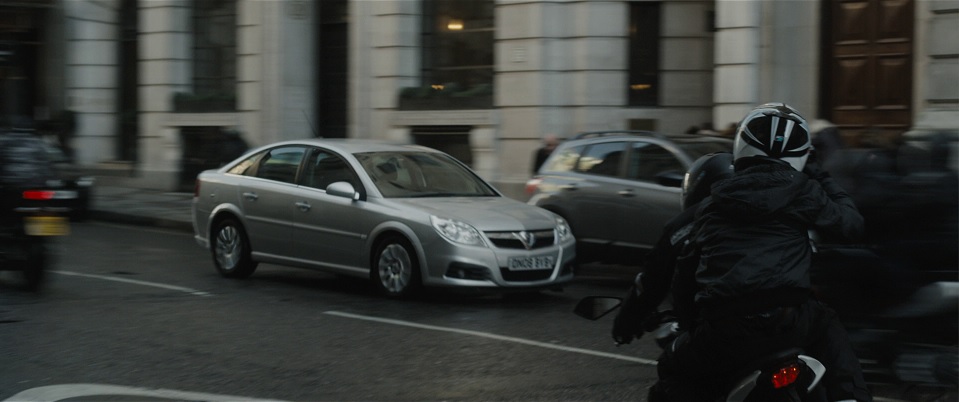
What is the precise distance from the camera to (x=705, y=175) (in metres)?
4.88

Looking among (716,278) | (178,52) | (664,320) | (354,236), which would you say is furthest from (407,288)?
(178,52)

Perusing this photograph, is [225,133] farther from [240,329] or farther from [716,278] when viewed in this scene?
[716,278]

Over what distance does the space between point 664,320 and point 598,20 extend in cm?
1402

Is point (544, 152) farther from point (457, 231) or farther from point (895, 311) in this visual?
point (895, 311)

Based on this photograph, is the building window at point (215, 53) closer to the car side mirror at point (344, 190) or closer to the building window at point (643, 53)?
Answer: the building window at point (643, 53)

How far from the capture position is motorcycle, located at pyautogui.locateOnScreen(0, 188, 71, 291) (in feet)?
33.3

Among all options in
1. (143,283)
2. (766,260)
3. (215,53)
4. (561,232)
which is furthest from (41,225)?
(215,53)

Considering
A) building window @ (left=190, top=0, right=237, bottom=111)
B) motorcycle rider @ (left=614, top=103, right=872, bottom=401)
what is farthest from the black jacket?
building window @ (left=190, top=0, right=237, bottom=111)

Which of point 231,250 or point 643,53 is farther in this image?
point 643,53

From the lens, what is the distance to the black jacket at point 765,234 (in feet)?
12.4

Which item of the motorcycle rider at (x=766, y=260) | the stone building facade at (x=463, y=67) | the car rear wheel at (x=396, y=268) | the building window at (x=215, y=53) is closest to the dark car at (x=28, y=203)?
the stone building facade at (x=463, y=67)

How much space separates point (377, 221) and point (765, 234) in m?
7.02

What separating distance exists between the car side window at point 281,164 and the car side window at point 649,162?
10.5ft

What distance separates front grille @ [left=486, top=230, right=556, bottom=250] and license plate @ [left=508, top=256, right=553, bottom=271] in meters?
0.11
